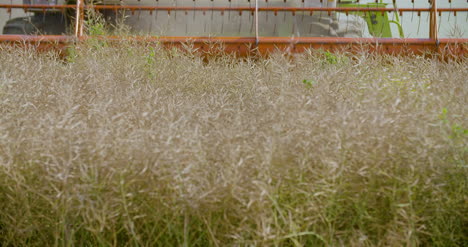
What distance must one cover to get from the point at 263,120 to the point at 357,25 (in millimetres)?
4780

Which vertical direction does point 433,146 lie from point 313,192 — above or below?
above

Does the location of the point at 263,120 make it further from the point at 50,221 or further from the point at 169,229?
the point at 50,221

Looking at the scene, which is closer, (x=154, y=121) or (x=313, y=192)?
(x=313, y=192)

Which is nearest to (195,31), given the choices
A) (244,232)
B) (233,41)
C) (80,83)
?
(233,41)

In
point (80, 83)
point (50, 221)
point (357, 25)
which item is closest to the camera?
point (50, 221)

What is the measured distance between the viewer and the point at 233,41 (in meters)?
5.50

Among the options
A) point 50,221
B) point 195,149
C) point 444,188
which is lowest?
point 50,221

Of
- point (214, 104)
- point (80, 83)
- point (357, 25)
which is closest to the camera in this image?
point (214, 104)

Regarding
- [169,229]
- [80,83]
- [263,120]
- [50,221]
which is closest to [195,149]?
[169,229]

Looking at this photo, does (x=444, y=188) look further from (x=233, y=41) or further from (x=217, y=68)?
(x=233, y=41)

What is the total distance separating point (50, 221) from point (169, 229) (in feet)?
1.50

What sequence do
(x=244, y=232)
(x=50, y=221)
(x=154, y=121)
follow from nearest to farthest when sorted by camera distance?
(x=244, y=232), (x=50, y=221), (x=154, y=121)

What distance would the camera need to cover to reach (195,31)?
693cm

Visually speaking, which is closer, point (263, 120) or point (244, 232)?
point (244, 232)
